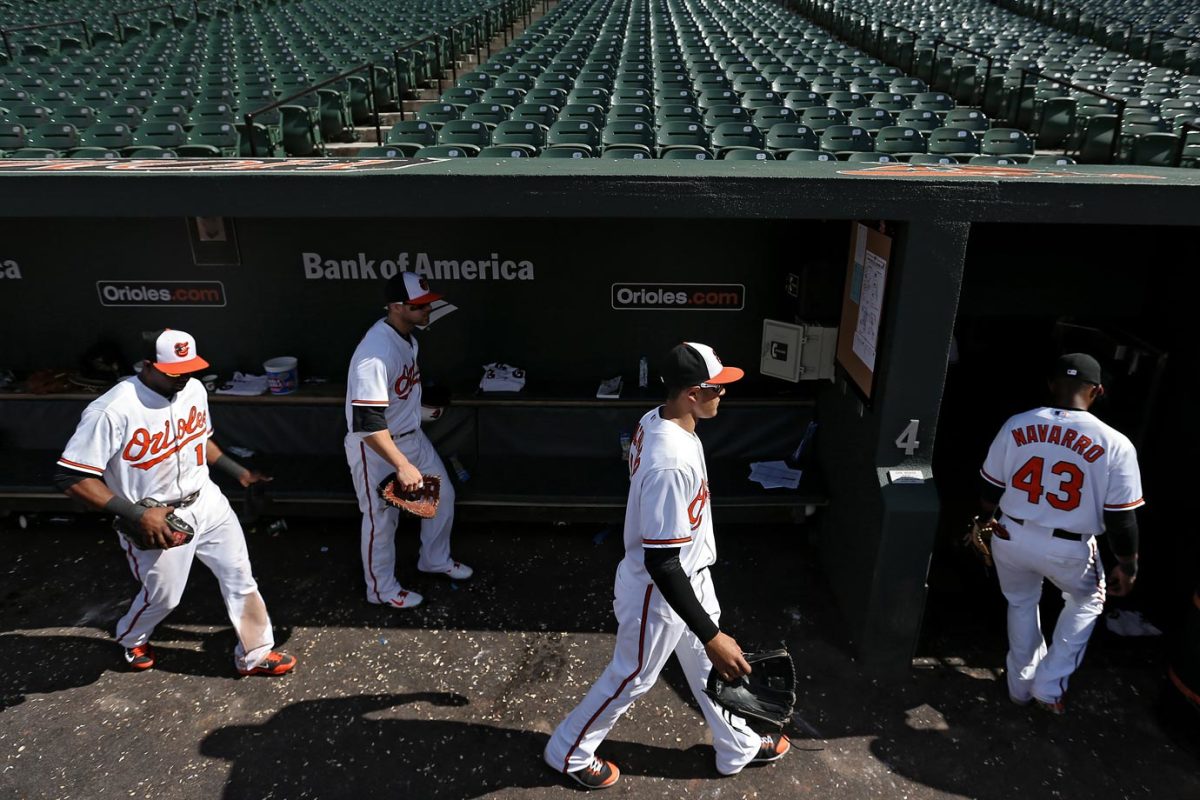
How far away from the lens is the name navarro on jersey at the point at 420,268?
5.59 meters

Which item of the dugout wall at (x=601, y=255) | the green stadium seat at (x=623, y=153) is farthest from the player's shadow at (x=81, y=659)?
the green stadium seat at (x=623, y=153)

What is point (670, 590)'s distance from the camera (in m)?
2.77

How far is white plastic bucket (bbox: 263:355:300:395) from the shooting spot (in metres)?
5.66

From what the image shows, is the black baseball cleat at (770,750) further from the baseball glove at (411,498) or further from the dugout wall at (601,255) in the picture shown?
the baseball glove at (411,498)

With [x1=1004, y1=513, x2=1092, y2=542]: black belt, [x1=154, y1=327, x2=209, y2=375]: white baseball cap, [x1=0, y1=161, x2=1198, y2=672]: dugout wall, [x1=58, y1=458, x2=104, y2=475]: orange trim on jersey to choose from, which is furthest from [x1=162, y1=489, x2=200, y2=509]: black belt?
[x1=1004, y1=513, x2=1092, y2=542]: black belt

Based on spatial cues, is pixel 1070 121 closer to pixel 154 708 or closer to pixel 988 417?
pixel 988 417

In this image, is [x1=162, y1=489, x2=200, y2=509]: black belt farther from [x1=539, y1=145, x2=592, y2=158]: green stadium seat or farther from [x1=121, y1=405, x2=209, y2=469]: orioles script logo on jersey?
[x1=539, y1=145, x2=592, y2=158]: green stadium seat

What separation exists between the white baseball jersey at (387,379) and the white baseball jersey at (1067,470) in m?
3.11

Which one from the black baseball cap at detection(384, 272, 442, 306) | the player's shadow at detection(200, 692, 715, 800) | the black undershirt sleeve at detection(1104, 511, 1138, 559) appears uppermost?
the black baseball cap at detection(384, 272, 442, 306)

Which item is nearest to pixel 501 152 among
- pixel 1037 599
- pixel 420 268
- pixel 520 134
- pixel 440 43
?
pixel 520 134

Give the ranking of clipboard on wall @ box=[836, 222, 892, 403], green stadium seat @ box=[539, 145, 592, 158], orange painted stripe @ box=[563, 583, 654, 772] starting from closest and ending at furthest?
orange painted stripe @ box=[563, 583, 654, 772] → clipboard on wall @ box=[836, 222, 892, 403] → green stadium seat @ box=[539, 145, 592, 158]

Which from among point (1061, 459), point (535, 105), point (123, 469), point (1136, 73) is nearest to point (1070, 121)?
point (1136, 73)

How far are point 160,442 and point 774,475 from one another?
146 inches

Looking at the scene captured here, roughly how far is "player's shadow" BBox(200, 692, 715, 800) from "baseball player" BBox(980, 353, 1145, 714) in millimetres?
1748
